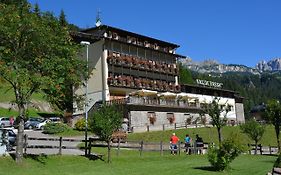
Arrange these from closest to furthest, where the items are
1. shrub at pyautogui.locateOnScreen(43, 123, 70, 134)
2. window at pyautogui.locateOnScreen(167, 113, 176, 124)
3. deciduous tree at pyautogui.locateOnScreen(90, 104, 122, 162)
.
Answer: deciduous tree at pyautogui.locateOnScreen(90, 104, 122, 162)
shrub at pyautogui.locateOnScreen(43, 123, 70, 134)
window at pyautogui.locateOnScreen(167, 113, 176, 124)

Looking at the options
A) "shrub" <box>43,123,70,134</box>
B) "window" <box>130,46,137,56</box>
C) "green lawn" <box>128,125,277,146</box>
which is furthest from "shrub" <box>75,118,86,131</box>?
"window" <box>130,46,137,56</box>

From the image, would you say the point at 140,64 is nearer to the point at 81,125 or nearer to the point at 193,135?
the point at 81,125

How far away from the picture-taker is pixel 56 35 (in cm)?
2345

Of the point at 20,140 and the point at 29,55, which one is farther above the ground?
the point at 29,55

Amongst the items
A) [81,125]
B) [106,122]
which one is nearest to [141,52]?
[81,125]

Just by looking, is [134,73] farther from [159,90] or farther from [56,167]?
[56,167]

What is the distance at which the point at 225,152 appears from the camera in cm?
2039

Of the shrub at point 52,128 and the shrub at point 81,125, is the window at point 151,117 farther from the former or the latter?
the shrub at point 52,128

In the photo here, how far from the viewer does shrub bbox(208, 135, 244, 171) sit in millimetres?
20219

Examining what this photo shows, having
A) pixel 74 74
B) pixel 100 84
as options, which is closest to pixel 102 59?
pixel 100 84

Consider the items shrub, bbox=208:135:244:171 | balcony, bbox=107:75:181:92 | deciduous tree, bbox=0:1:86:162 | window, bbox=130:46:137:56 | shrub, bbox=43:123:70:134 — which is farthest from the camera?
window, bbox=130:46:137:56

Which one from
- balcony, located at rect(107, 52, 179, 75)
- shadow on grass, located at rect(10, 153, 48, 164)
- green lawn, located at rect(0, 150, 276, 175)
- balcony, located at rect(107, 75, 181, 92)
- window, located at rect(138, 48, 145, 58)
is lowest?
green lawn, located at rect(0, 150, 276, 175)

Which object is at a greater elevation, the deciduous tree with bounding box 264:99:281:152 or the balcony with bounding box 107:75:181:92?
the balcony with bounding box 107:75:181:92

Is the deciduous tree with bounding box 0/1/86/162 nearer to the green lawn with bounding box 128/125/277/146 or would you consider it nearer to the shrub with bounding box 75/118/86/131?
the green lawn with bounding box 128/125/277/146
